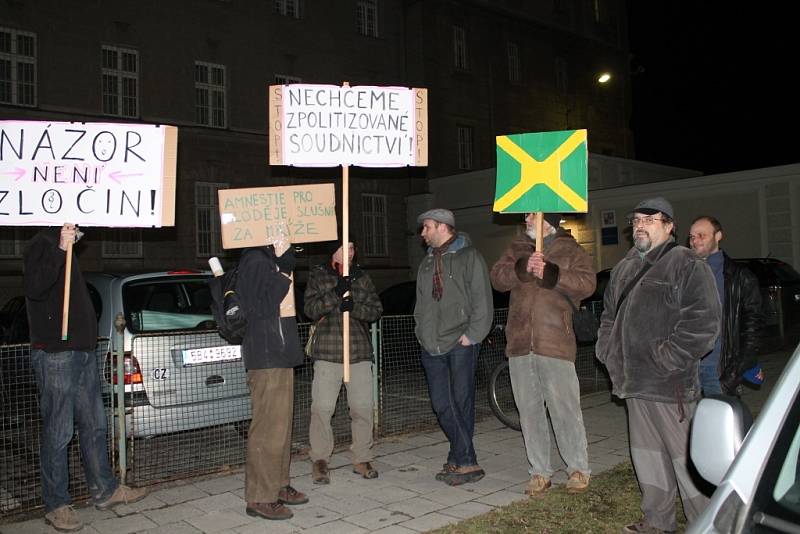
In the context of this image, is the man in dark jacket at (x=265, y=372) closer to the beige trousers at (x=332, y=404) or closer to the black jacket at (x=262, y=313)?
the black jacket at (x=262, y=313)

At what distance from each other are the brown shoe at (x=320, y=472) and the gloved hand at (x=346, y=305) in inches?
53.0

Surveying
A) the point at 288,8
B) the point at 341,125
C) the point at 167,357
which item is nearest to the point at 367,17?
the point at 288,8

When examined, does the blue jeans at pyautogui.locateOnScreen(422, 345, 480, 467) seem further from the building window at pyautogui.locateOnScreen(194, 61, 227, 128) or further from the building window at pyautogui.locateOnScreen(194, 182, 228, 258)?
the building window at pyautogui.locateOnScreen(194, 61, 227, 128)

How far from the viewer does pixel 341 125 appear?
20.0 feet

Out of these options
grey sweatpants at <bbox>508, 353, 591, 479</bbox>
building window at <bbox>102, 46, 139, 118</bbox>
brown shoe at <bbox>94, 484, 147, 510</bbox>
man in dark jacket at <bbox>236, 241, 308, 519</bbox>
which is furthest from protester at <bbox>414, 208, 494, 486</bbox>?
building window at <bbox>102, 46, 139, 118</bbox>

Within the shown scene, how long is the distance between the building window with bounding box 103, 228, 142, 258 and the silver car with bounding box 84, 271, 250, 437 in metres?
14.3

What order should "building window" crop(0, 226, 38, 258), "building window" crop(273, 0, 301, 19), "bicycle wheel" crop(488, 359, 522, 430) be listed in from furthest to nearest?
"building window" crop(273, 0, 301, 19)
"building window" crop(0, 226, 38, 258)
"bicycle wheel" crop(488, 359, 522, 430)

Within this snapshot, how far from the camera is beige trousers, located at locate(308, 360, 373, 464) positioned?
5.99 m

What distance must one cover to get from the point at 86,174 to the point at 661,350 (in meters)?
4.26

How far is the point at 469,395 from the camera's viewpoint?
587 cm

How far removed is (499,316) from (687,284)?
457 cm

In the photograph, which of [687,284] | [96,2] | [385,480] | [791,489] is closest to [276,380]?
[385,480]

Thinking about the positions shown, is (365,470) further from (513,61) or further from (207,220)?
(513,61)

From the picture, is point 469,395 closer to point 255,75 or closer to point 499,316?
point 499,316
